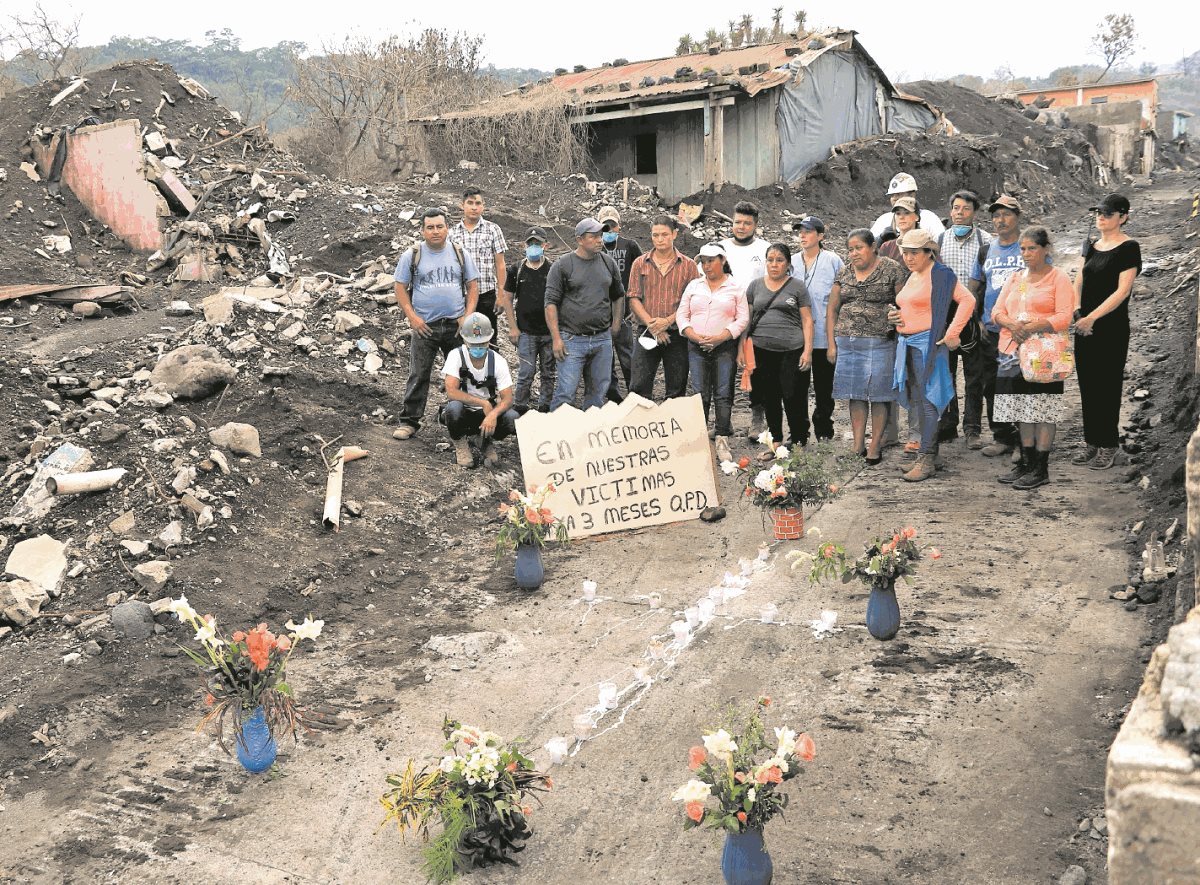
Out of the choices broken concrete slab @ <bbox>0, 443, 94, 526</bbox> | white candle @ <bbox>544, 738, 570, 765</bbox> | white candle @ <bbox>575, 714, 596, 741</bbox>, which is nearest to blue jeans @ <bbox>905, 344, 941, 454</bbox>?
white candle @ <bbox>575, 714, 596, 741</bbox>

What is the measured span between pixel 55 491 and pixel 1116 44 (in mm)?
76078

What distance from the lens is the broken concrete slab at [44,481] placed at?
705 centimetres

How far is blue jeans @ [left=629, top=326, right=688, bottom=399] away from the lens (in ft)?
28.8

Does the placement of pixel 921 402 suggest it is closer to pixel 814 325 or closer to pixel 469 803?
pixel 814 325

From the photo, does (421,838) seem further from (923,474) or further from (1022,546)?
(923,474)

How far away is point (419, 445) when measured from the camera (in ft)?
29.6

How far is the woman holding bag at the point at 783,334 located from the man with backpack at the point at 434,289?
2.46 metres

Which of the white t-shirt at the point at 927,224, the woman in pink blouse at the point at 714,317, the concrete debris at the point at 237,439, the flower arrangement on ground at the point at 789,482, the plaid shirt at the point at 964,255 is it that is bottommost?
the flower arrangement on ground at the point at 789,482

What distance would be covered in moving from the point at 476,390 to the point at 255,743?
419 centimetres

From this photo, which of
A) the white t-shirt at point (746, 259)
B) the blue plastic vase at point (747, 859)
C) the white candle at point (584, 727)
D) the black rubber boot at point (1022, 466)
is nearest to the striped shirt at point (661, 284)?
the white t-shirt at point (746, 259)

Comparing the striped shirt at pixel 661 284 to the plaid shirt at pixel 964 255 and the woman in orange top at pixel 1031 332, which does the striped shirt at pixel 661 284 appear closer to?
the plaid shirt at pixel 964 255

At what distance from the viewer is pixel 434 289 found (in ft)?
28.5

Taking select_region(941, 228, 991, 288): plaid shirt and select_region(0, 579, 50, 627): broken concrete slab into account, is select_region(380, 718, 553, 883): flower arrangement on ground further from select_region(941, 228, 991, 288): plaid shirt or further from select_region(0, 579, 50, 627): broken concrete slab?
select_region(941, 228, 991, 288): plaid shirt

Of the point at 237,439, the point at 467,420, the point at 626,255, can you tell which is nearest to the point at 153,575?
the point at 237,439
